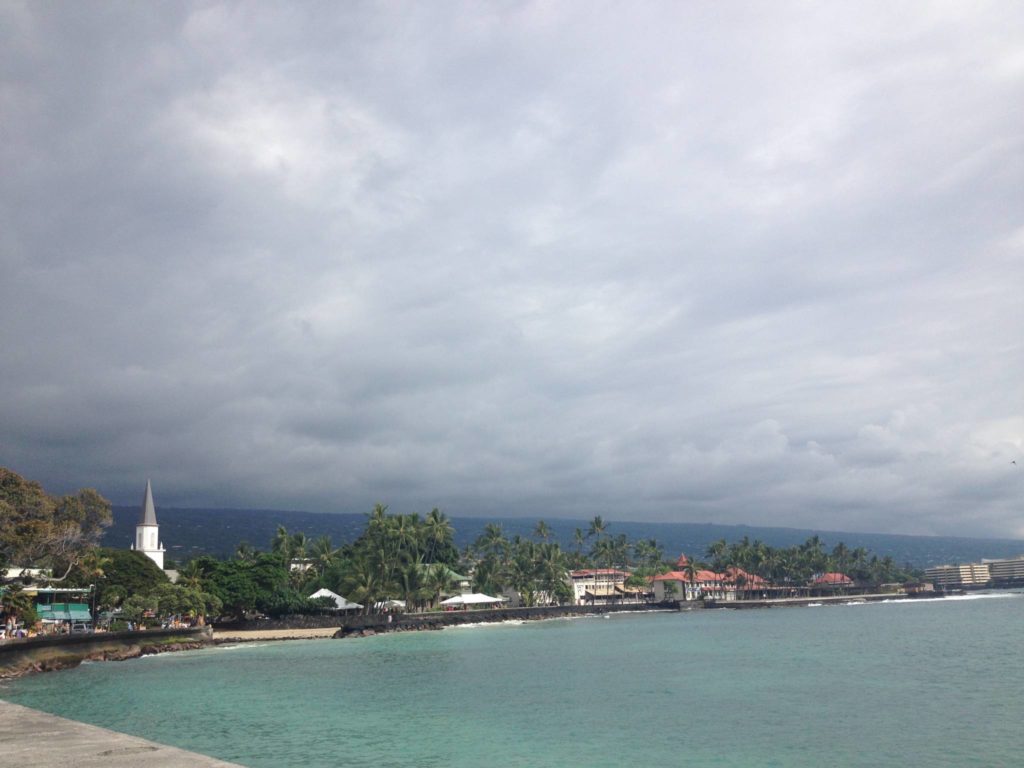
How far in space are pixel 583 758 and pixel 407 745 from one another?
5471 millimetres

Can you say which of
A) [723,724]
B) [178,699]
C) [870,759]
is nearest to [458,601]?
[178,699]

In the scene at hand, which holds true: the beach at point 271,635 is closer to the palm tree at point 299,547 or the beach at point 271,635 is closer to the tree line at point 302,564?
the tree line at point 302,564

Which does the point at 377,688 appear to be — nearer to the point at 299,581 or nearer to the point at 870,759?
the point at 870,759

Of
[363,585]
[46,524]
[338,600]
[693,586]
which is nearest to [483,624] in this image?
[363,585]

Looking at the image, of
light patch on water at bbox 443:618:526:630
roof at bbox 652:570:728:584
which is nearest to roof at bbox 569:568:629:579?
roof at bbox 652:570:728:584

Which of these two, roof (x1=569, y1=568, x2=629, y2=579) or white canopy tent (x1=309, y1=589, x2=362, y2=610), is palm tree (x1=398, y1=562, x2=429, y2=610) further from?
roof (x1=569, y1=568, x2=629, y2=579)

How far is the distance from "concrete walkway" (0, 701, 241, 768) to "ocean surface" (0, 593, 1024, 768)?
5037 millimetres

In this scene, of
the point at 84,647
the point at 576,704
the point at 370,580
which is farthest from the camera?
the point at 370,580

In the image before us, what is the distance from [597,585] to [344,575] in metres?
75.7

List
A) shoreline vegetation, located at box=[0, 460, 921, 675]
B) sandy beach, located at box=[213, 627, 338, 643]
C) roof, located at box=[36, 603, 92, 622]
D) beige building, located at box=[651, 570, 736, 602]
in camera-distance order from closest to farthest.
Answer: shoreline vegetation, located at box=[0, 460, 921, 675], roof, located at box=[36, 603, 92, 622], sandy beach, located at box=[213, 627, 338, 643], beige building, located at box=[651, 570, 736, 602]

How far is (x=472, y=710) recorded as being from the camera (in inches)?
1276

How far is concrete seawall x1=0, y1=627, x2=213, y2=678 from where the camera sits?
47031 millimetres

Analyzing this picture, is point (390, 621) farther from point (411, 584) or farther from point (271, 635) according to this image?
point (271, 635)

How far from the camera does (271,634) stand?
79.6 metres
